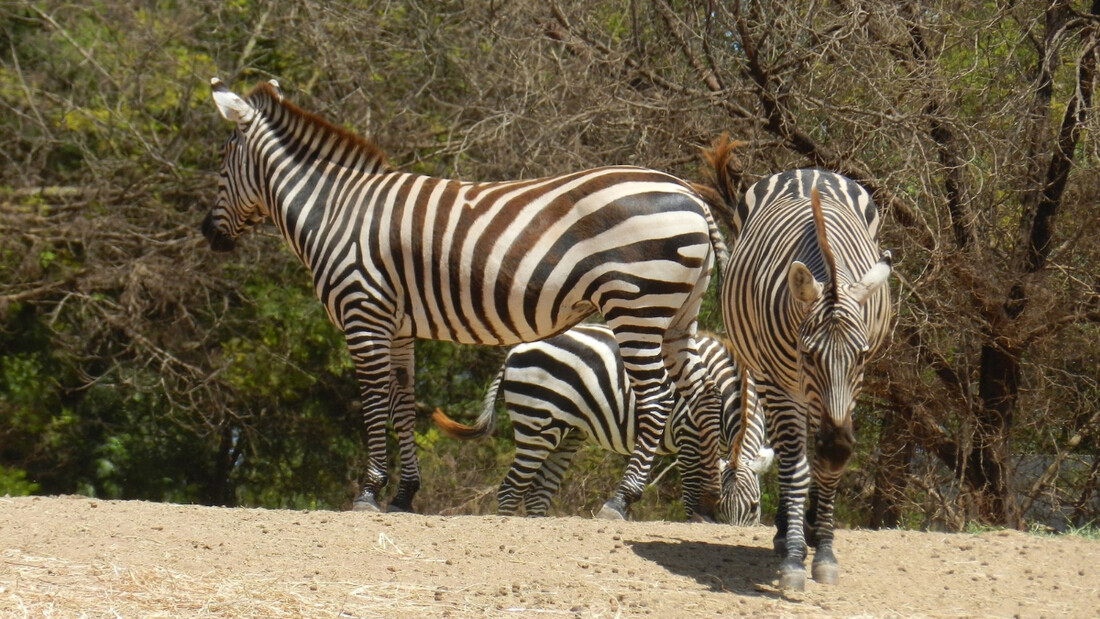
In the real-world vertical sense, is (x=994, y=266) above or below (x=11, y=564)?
above

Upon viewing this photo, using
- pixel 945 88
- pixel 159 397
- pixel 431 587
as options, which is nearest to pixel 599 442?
pixel 945 88

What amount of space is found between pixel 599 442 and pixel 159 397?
5.96 metres

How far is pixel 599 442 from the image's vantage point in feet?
28.9

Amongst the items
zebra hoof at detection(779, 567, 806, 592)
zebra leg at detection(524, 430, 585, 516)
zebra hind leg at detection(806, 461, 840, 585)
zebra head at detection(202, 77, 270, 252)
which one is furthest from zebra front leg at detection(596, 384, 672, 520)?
zebra head at detection(202, 77, 270, 252)

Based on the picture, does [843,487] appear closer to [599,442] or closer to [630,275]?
[599,442]

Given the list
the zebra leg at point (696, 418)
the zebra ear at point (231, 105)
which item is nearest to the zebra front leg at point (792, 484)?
the zebra leg at point (696, 418)

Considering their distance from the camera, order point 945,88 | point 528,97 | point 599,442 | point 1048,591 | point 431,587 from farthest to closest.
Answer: point 528,97 < point 599,442 < point 945,88 < point 1048,591 < point 431,587

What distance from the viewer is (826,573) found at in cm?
532

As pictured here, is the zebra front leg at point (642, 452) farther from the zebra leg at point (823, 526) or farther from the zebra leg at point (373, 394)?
the zebra leg at point (823, 526)

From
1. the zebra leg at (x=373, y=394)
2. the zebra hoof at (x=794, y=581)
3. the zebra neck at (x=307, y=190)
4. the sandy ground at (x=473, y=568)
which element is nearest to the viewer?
the sandy ground at (x=473, y=568)

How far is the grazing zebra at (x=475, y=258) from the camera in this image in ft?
22.4

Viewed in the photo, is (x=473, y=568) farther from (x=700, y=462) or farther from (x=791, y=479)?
(x=700, y=462)

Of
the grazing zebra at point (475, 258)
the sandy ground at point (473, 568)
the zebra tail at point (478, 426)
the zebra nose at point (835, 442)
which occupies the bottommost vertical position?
the sandy ground at point (473, 568)

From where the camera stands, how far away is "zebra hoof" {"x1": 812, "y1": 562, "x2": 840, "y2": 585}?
5.31 meters
